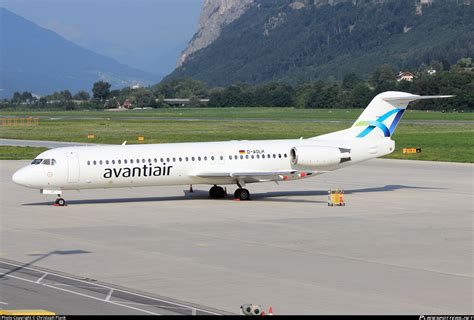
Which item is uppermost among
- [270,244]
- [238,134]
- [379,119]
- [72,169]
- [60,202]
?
[379,119]

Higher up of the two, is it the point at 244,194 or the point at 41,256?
the point at 244,194

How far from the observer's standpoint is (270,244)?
32.3 meters

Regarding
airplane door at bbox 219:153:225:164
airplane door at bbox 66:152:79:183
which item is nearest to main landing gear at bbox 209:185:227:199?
airplane door at bbox 219:153:225:164

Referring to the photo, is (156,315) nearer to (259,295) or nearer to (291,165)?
(259,295)

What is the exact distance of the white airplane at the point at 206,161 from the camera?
4291cm

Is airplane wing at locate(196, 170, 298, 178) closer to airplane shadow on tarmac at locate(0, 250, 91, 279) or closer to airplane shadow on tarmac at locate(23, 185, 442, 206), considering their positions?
airplane shadow on tarmac at locate(23, 185, 442, 206)

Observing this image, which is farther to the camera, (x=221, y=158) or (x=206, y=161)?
(x=221, y=158)

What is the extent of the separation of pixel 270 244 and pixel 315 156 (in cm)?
1318

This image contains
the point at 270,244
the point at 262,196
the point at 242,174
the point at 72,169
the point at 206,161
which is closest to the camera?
the point at 270,244

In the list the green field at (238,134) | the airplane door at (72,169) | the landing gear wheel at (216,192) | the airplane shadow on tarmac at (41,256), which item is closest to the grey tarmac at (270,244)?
the airplane shadow on tarmac at (41,256)

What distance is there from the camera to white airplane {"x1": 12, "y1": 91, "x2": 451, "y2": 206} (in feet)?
141

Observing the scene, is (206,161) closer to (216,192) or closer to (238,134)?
(216,192)

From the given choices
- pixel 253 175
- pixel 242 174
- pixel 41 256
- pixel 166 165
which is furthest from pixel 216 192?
pixel 41 256

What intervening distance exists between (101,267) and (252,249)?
5506 mm
